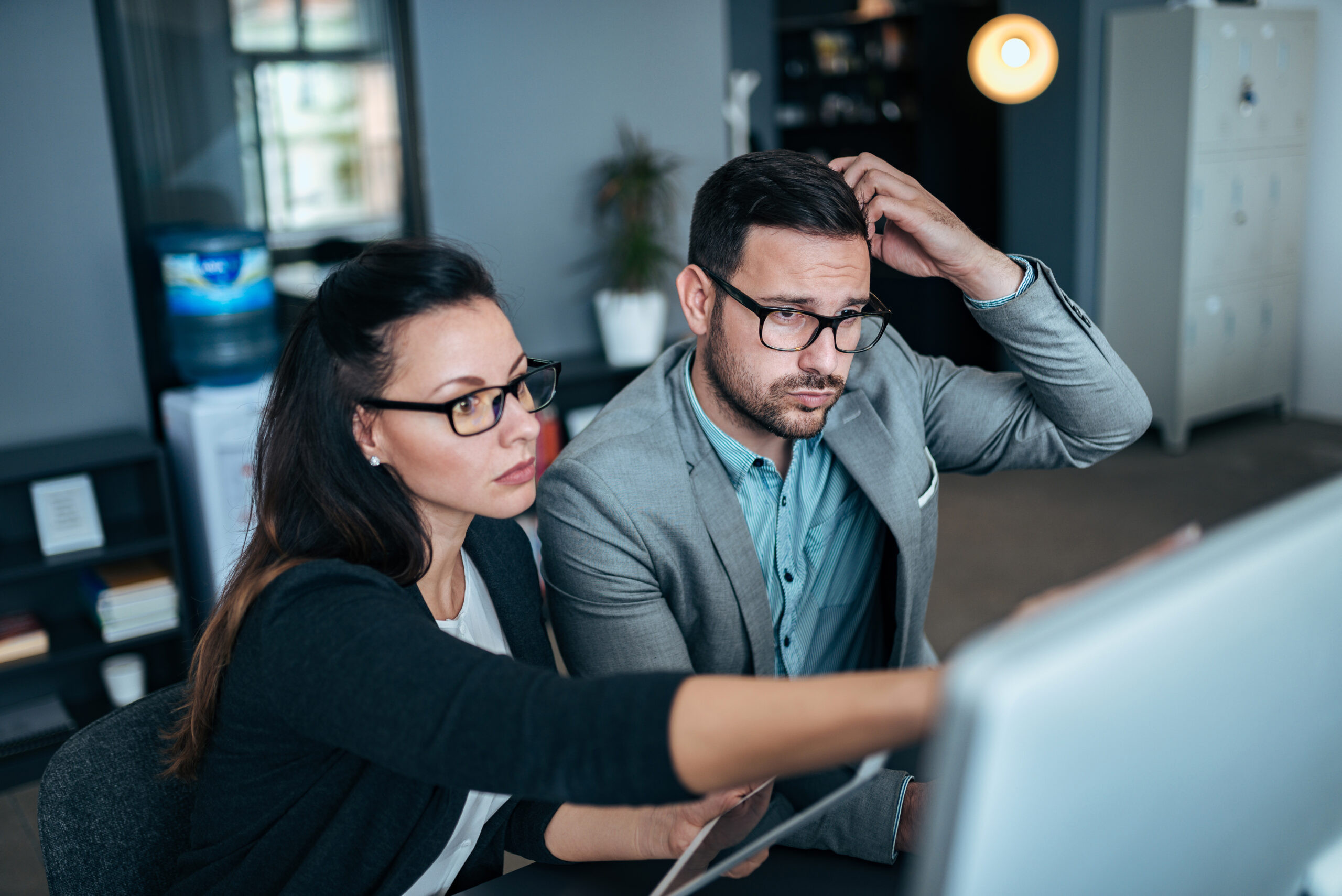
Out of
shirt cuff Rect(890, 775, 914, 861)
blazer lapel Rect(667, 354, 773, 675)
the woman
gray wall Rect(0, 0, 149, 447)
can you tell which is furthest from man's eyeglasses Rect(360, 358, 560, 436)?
gray wall Rect(0, 0, 149, 447)

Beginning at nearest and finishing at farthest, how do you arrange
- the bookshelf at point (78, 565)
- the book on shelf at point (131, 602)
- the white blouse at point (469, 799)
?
1. the white blouse at point (469, 799)
2. the bookshelf at point (78, 565)
3. the book on shelf at point (131, 602)

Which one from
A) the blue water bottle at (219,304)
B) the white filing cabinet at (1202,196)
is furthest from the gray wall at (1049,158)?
the blue water bottle at (219,304)

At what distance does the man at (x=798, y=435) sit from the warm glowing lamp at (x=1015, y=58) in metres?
1.89

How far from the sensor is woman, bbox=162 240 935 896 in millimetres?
708

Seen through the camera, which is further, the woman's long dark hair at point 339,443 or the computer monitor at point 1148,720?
the woman's long dark hair at point 339,443

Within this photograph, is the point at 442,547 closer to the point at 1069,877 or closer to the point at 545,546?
the point at 545,546

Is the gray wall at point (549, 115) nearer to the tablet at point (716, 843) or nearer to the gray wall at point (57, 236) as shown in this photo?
the gray wall at point (57, 236)

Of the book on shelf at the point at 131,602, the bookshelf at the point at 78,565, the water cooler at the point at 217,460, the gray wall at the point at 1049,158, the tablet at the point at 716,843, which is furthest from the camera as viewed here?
the gray wall at the point at 1049,158

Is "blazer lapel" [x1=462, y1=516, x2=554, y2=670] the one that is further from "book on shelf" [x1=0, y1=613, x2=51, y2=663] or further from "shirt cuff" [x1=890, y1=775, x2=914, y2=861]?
"book on shelf" [x1=0, y1=613, x2=51, y2=663]

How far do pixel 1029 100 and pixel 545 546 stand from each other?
16.9 ft

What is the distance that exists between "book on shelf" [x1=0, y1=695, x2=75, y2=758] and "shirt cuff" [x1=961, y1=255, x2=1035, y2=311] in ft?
8.46

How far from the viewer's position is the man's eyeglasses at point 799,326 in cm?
144

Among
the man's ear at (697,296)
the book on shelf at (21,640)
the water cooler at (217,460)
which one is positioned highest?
the man's ear at (697,296)

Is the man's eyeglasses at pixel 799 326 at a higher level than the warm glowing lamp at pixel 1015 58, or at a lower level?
lower
